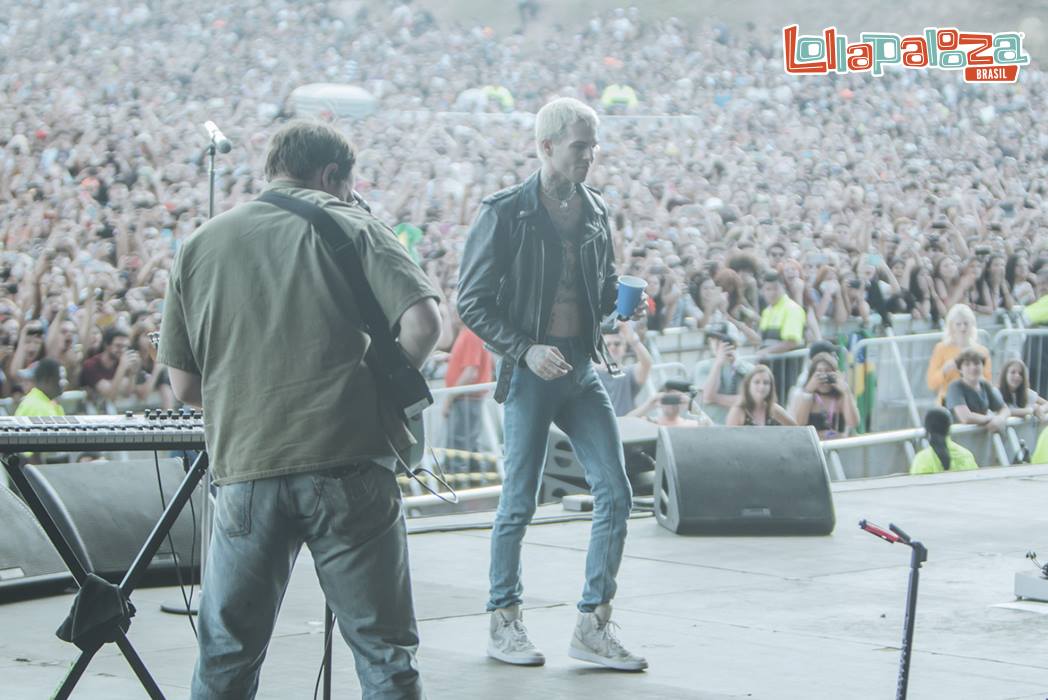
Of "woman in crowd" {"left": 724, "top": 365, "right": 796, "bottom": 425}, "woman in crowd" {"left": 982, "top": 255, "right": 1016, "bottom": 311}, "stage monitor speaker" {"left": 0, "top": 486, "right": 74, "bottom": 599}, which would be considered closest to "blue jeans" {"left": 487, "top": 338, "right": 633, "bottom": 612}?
"stage monitor speaker" {"left": 0, "top": 486, "right": 74, "bottom": 599}

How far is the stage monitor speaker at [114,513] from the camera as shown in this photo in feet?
21.3

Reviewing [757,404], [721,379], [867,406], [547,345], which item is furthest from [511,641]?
[867,406]

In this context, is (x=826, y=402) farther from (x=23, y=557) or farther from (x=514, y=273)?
(x=514, y=273)

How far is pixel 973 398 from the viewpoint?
40.3 feet

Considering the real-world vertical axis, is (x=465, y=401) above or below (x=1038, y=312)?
below

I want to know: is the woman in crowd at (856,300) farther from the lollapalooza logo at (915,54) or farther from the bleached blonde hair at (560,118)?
the lollapalooza logo at (915,54)

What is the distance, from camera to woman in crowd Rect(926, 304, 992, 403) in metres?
12.5

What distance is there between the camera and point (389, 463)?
11.5 ft

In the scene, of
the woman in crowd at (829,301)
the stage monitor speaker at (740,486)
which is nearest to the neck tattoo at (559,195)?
the stage monitor speaker at (740,486)

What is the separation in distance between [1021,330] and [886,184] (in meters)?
10.1

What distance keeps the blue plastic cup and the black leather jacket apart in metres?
0.13

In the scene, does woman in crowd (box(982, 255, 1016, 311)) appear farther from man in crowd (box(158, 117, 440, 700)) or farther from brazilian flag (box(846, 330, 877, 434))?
man in crowd (box(158, 117, 440, 700))

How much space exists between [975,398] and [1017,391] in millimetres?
469

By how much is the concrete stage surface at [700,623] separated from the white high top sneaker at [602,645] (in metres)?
0.05
